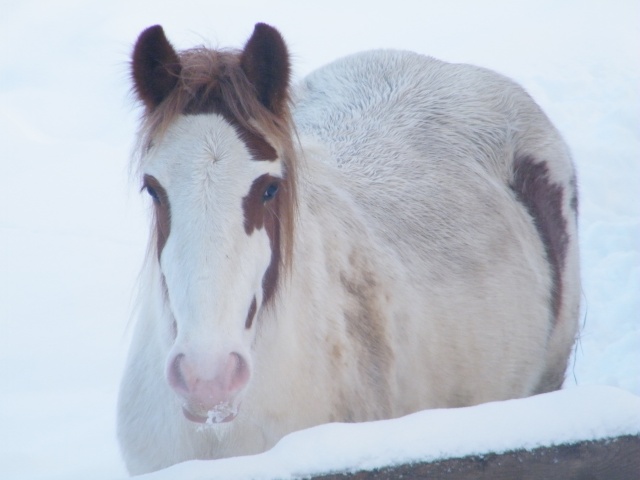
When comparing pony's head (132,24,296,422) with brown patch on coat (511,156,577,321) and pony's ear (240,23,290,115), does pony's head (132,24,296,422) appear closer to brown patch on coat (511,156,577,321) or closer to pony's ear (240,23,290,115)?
pony's ear (240,23,290,115)

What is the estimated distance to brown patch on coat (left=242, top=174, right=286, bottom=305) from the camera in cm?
204

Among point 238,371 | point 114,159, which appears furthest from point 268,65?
point 114,159

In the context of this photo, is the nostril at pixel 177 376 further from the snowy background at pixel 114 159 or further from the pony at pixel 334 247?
the snowy background at pixel 114 159

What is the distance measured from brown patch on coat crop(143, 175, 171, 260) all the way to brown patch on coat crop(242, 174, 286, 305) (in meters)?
0.22

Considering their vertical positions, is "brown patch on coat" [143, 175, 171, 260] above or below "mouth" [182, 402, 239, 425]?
above

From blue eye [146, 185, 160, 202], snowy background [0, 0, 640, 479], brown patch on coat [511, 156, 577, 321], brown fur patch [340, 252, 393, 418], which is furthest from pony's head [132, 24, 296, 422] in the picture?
brown patch on coat [511, 156, 577, 321]

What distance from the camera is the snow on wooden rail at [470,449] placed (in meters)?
1.43

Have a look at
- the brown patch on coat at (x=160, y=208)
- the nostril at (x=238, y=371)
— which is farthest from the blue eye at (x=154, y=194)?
the nostril at (x=238, y=371)

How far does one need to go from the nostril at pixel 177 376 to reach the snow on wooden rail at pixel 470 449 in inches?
14.0

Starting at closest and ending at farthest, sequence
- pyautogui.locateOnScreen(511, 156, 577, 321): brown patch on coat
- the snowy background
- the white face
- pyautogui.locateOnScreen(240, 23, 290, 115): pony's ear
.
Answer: the white face < pyautogui.locateOnScreen(240, 23, 290, 115): pony's ear < pyautogui.locateOnScreen(511, 156, 577, 321): brown patch on coat < the snowy background

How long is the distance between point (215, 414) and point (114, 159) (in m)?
7.22

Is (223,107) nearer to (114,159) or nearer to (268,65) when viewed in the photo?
(268,65)

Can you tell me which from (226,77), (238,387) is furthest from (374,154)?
(238,387)

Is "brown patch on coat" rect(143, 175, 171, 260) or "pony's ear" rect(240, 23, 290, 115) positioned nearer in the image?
"brown patch on coat" rect(143, 175, 171, 260)
